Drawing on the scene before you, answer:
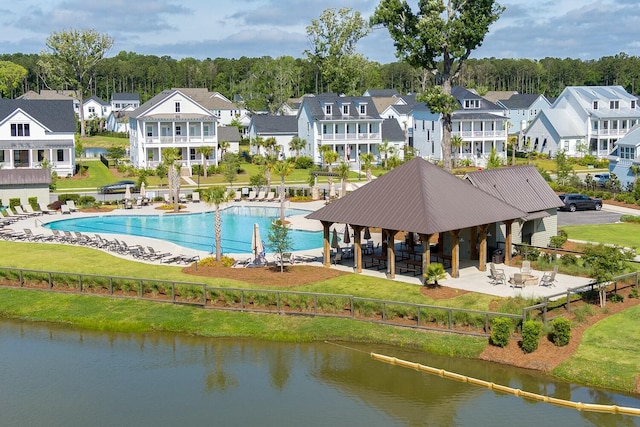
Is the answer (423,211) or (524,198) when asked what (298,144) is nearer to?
(524,198)

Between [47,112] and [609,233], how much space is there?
187ft

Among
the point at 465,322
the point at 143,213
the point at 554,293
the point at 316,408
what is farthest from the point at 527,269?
the point at 143,213

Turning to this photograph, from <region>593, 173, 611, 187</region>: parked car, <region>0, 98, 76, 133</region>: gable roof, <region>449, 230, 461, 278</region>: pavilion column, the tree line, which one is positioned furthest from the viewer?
the tree line

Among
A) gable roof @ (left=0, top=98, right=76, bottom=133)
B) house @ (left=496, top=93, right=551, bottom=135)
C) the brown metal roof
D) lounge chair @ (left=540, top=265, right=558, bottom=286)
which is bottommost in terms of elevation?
lounge chair @ (left=540, top=265, right=558, bottom=286)

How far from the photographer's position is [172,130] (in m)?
82.8

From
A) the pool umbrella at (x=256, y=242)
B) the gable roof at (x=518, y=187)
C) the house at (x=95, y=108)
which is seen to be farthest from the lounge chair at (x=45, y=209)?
the house at (x=95, y=108)

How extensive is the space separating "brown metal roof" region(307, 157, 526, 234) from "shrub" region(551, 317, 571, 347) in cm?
693

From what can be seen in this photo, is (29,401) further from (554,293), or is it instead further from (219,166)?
(219,166)

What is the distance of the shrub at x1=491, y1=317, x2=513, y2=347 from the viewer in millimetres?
27953

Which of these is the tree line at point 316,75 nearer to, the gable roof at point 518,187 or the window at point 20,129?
the window at point 20,129

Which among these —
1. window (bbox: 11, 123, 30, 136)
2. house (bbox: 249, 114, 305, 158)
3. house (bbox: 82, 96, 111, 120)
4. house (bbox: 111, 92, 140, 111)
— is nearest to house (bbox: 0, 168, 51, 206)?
window (bbox: 11, 123, 30, 136)

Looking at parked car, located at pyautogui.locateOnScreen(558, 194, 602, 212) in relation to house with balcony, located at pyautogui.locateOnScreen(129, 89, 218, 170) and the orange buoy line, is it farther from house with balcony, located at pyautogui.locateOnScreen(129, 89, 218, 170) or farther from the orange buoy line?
house with balcony, located at pyautogui.locateOnScreen(129, 89, 218, 170)

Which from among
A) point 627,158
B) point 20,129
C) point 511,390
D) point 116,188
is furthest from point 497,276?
point 20,129

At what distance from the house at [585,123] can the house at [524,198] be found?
5097 centimetres
